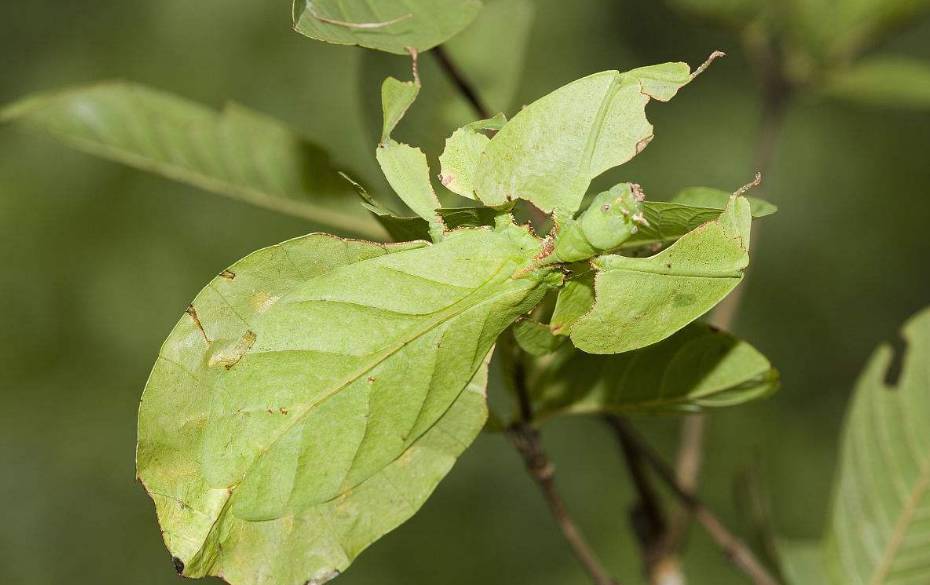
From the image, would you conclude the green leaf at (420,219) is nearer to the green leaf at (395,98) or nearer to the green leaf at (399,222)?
the green leaf at (399,222)

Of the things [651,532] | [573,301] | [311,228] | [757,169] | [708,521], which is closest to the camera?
[573,301]

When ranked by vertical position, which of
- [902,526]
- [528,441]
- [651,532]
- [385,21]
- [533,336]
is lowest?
[902,526]

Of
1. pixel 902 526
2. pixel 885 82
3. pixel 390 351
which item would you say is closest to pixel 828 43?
pixel 885 82

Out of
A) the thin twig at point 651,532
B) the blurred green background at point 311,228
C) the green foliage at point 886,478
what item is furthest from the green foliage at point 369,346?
the blurred green background at point 311,228

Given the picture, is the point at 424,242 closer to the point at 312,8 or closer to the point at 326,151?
the point at 312,8

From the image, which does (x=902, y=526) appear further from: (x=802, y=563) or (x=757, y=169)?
(x=757, y=169)

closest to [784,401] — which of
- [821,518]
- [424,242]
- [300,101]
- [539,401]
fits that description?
[821,518]
